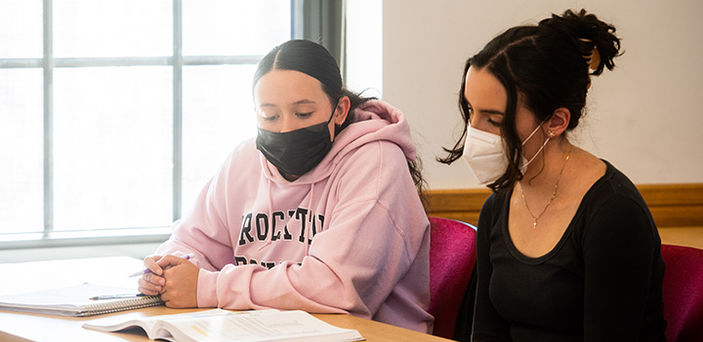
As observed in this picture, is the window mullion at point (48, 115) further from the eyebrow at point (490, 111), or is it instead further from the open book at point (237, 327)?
the eyebrow at point (490, 111)

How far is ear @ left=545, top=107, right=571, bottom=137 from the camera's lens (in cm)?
153

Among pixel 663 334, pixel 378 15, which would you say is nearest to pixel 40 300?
pixel 663 334

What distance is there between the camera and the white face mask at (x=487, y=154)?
60.9 inches

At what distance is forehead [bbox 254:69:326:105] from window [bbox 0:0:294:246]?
2.99 ft

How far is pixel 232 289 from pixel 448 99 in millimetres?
1229

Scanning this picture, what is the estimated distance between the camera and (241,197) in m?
2.01

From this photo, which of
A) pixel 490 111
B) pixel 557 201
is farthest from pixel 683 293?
pixel 490 111

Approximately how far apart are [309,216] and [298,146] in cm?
17

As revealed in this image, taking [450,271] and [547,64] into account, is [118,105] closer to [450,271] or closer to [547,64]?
[450,271]

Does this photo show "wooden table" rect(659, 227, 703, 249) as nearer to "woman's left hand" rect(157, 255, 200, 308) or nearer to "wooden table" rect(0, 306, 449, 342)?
"wooden table" rect(0, 306, 449, 342)

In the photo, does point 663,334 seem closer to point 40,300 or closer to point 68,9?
point 40,300

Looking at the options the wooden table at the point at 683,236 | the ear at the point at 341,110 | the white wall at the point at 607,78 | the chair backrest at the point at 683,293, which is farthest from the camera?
the white wall at the point at 607,78

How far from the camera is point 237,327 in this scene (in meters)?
1.31

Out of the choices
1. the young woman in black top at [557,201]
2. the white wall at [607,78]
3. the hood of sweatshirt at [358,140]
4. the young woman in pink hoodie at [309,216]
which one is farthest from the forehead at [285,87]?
the white wall at [607,78]
